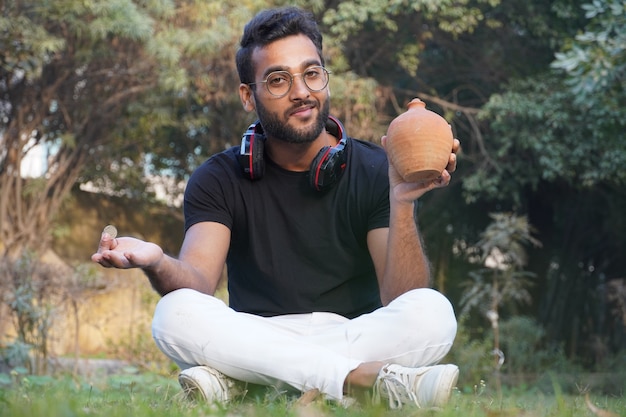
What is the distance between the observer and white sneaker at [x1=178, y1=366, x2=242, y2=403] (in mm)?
2742

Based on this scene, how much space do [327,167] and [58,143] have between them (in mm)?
8840

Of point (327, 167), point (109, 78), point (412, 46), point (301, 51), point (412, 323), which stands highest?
point (412, 46)

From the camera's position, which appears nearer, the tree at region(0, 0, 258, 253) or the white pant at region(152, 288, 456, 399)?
the white pant at region(152, 288, 456, 399)

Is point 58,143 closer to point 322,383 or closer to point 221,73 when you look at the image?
point 221,73

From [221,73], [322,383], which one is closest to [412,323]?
[322,383]

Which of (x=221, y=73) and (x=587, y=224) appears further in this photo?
(x=587, y=224)

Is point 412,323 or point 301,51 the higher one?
point 301,51

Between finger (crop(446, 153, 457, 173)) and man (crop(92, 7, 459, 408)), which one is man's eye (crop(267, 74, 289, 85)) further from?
finger (crop(446, 153, 457, 173))

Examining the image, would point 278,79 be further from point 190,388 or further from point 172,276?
point 190,388

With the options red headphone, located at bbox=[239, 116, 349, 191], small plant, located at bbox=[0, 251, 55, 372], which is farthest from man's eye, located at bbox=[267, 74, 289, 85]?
small plant, located at bbox=[0, 251, 55, 372]

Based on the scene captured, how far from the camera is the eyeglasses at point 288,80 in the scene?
3.33m

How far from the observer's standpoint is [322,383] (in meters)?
2.66

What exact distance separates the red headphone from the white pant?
60 cm

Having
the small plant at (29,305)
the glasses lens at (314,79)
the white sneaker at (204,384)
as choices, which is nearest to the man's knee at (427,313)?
the white sneaker at (204,384)
